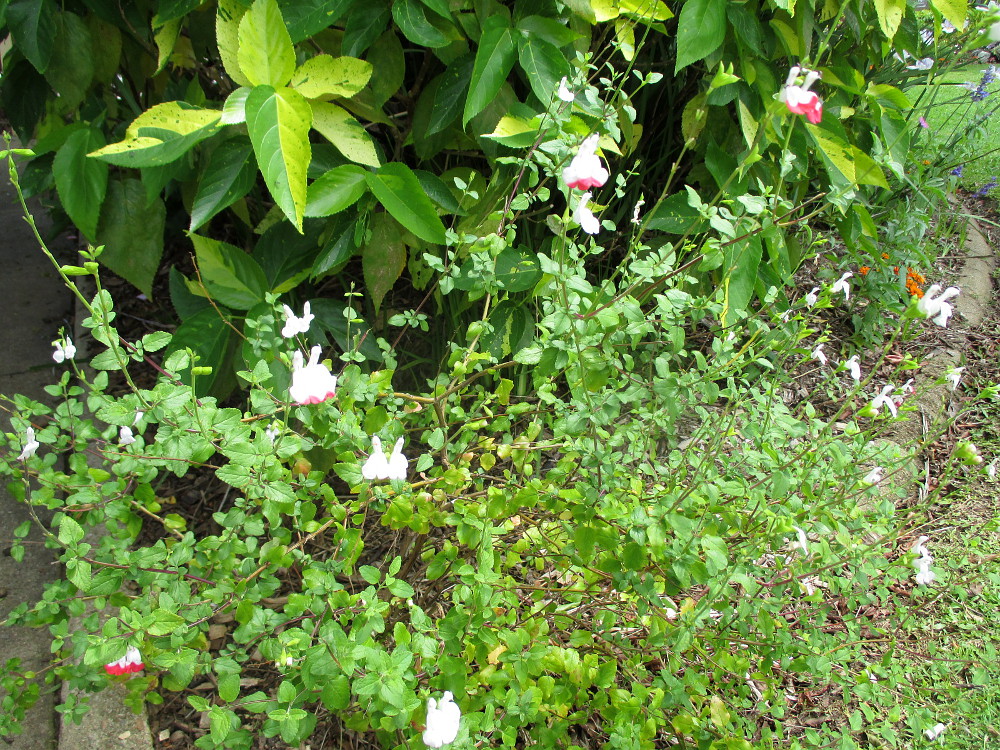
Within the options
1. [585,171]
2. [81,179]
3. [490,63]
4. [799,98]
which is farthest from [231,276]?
[799,98]

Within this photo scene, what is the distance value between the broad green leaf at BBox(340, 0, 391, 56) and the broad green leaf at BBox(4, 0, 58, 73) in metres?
0.66

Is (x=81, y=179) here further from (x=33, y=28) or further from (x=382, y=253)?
(x=382, y=253)

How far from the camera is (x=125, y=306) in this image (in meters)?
2.72

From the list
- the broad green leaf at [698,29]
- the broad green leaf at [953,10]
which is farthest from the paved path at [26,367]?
the broad green leaf at [953,10]

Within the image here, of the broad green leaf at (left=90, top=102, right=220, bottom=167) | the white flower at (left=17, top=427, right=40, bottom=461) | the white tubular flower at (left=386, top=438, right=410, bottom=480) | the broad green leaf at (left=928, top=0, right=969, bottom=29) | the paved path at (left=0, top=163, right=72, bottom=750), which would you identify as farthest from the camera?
the paved path at (left=0, top=163, right=72, bottom=750)

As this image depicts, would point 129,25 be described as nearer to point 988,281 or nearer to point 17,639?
point 17,639

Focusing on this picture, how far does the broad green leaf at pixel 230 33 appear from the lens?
1.39 meters

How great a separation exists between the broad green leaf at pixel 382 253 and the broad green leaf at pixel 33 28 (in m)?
0.76

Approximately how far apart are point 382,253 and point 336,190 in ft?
0.80

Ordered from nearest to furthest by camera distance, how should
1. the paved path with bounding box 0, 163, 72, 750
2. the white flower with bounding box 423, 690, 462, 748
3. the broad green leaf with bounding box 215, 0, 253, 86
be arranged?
the white flower with bounding box 423, 690, 462, 748 → the broad green leaf with bounding box 215, 0, 253, 86 → the paved path with bounding box 0, 163, 72, 750

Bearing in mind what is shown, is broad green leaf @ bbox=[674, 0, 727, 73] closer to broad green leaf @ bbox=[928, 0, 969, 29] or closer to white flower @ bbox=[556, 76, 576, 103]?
white flower @ bbox=[556, 76, 576, 103]

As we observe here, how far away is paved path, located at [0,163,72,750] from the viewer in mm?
1719

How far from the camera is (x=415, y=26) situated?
140 centimetres

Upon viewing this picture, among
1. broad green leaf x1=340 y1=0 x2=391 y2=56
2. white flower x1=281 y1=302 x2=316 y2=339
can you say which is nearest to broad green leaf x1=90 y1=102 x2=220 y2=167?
broad green leaf x1=340 y1=0 x2=391 y2=56
